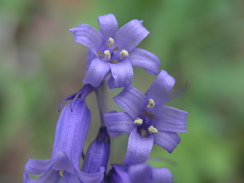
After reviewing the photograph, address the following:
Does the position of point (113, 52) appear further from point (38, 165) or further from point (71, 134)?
point (38, 165)

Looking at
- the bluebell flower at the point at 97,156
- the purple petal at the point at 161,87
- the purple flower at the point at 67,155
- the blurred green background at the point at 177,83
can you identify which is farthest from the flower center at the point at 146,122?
the blurred green background at the point at 177,83

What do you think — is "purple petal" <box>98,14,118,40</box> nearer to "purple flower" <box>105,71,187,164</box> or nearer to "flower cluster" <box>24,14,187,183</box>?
"flower cluster" <box>24,14,187,183</box>

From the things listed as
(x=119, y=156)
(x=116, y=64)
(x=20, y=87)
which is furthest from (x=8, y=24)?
(x=116, y=64)

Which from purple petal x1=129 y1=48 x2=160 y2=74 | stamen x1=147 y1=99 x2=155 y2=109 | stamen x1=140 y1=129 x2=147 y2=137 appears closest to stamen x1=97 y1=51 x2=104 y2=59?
purple petal x1=129 y1=48 x2=160 y2=74

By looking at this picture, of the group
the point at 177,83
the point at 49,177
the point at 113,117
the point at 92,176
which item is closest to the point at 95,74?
the point at 113,117

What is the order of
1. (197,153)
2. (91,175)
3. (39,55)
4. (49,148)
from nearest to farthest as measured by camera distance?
(91,175) < (197,153) < (49,148) < (39,55)

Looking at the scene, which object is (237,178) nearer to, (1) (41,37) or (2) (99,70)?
(2) (99,70)
